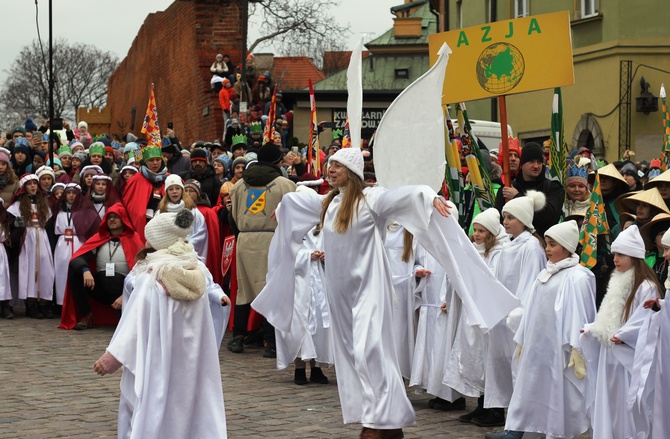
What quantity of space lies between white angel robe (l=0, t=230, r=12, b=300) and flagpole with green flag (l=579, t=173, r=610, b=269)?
864cm

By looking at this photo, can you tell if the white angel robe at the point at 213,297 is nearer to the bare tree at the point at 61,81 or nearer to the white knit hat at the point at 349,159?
the white knit hat at the point at 349,159

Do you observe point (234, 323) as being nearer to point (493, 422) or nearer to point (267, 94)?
point (493, 422)

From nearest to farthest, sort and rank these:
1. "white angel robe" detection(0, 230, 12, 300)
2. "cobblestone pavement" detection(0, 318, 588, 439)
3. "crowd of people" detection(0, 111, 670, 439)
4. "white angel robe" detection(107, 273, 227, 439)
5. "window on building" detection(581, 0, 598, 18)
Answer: "white angel robe" detection(107, 273, 227, 439), "crowd of people" detection(0, 111, 670, 439), "cobblestone pavement" detection(0, 318, 588, 439), "white angel robe" detection(0, 230, 12, 300), "window on building" detection(581, 0, 598, 18)

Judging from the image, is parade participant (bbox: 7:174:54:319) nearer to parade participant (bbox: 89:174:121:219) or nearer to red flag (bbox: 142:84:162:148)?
parade participant (bbox: 89:174:121:219)

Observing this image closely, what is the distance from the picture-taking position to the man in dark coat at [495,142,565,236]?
972cm

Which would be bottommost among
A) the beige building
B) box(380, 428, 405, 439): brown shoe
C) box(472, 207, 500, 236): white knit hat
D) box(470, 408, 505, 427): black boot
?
box(470, 408, 505, 427): black boot

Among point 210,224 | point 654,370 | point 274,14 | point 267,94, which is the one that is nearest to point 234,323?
point 210,224

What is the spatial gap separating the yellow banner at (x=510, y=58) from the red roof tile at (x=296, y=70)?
65304 millimetres

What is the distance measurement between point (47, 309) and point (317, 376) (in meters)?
5.83

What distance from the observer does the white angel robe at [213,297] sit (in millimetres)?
7836

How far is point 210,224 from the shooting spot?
14359 millimetres

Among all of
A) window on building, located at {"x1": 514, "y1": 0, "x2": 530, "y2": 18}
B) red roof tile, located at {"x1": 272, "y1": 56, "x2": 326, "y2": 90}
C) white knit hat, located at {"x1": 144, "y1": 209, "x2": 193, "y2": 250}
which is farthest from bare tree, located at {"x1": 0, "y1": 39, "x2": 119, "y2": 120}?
white knit hat, located at {"x1": 144, "y1": 209, "x2": 193, "y2": 250}

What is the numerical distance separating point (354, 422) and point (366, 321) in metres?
0.68

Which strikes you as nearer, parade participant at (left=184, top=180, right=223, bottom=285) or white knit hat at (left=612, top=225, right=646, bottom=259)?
white knit hat at (left=612, top=225, right=646, bottom=259)
